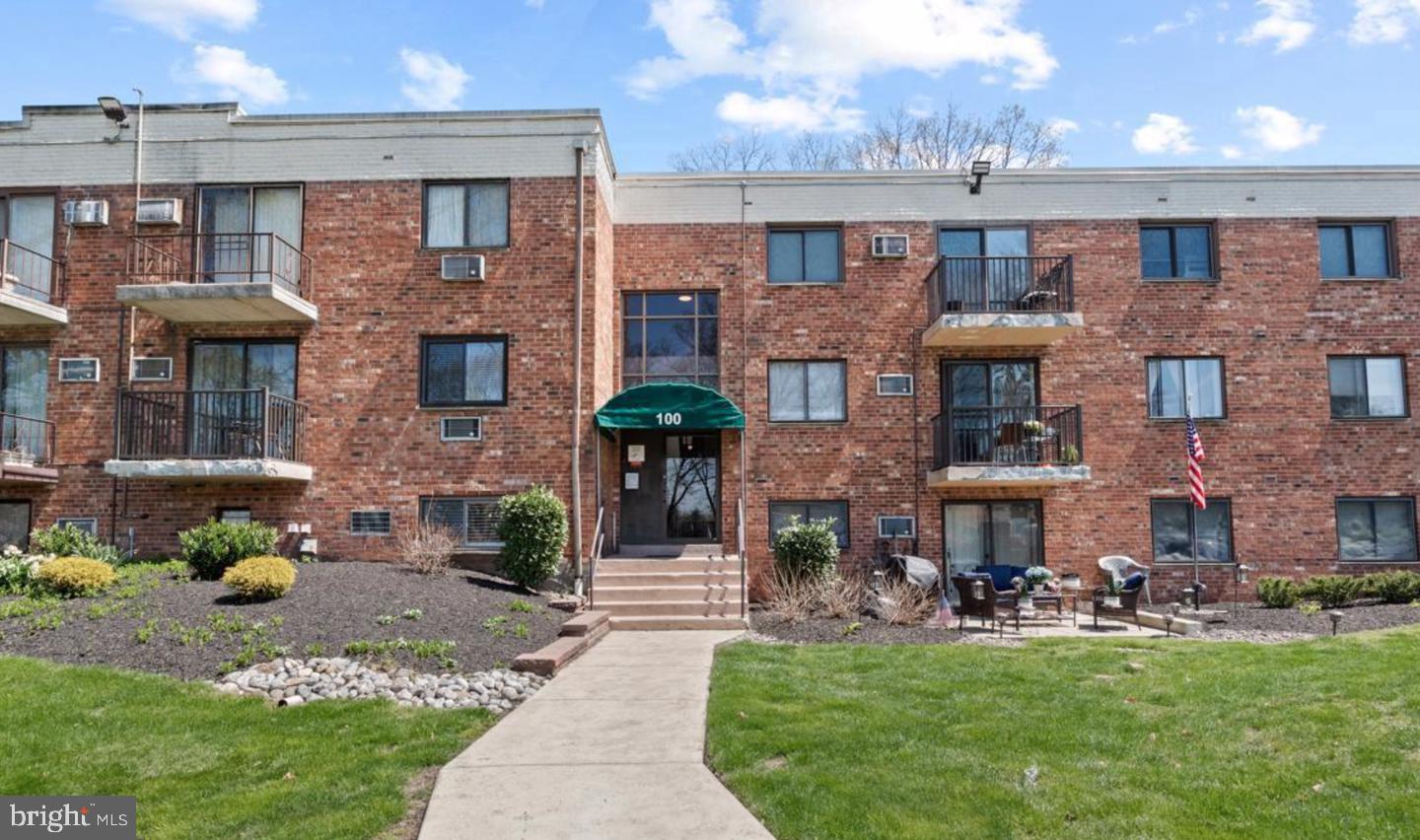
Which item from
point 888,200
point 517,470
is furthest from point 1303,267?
point 517,470

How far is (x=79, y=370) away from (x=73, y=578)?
640 cm

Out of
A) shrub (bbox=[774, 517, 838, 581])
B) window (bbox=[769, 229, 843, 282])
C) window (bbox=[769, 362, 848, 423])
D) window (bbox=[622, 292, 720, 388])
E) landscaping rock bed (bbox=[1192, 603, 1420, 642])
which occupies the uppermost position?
window (bbox=[769, 229, 843, 282])

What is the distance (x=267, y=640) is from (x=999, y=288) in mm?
12911

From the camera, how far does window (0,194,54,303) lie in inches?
636

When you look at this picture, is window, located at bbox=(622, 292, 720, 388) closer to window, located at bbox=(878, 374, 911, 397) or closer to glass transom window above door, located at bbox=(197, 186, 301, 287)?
window, located at bbox=(878, 374, 911, 397)

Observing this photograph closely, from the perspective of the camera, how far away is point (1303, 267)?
1738 cm

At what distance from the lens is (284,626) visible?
9828 mm

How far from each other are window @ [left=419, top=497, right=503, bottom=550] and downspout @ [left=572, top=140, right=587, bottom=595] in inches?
54.3

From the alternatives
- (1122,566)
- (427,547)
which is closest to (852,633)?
(427,547)

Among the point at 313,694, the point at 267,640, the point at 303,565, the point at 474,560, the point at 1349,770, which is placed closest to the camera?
the point at 1349,770

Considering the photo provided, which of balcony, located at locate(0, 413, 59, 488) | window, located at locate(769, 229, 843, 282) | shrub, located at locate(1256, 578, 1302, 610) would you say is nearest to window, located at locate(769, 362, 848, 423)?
window, located at locate(769, 229, 843, 282)

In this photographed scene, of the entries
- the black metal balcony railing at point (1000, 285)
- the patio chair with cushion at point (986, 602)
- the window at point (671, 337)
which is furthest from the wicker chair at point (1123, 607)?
the window at point (671, 337)

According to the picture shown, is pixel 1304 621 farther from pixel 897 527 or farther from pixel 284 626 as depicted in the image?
pixel 284 626

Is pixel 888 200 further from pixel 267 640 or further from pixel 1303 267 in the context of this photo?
pixel 267 640
